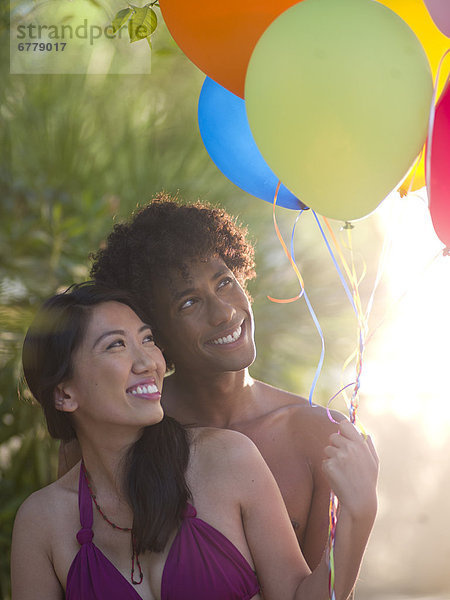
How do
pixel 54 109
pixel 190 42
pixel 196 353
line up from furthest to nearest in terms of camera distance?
1. pixel 54 109
2. pixel 196 353
3. pixel 190 42

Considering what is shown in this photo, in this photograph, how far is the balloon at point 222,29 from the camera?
1444mm

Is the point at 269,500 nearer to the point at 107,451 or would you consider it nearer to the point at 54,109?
the point at 107,451

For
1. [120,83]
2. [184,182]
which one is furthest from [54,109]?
[184,182]

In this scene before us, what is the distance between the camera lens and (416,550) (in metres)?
4.11

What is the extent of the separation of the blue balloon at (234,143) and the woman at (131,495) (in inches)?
16.7

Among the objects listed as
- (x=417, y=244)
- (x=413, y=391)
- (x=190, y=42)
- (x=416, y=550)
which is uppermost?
(x=190, y=42)

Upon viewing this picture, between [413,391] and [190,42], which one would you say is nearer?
[190,42]

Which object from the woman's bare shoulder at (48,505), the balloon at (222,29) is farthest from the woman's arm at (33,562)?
the balloon at (222,29)

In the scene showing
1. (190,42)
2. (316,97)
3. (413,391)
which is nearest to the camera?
(316,97)

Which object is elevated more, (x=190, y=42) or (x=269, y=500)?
(x=190, y=42)

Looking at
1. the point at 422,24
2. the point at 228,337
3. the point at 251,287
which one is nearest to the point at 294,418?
the point at 228,337

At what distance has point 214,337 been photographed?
177 cm

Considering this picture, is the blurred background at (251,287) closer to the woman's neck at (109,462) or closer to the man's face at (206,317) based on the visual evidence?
the man's face at (206,317)

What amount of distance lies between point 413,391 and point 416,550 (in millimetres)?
910
